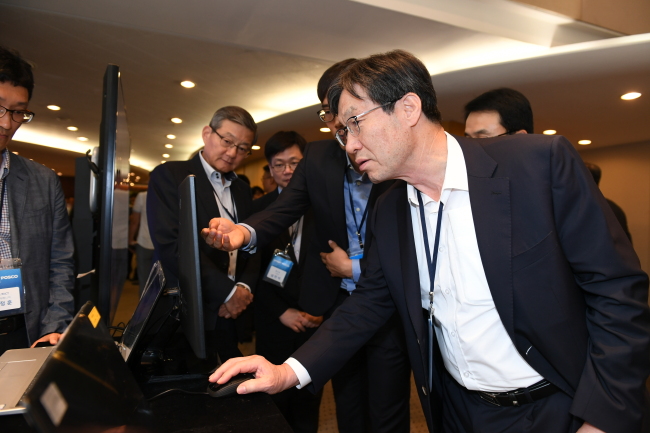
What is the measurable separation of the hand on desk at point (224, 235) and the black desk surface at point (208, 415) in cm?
54

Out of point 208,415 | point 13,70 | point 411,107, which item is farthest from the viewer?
point 13,70

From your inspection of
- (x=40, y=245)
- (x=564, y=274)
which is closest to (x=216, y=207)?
(x=40, y=245)

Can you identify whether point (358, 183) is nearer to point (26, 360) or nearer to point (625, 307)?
point (625, 307)

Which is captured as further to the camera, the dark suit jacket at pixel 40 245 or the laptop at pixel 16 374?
the dark suit jacket at pixel 40 245

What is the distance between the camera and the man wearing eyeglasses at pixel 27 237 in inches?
62.3

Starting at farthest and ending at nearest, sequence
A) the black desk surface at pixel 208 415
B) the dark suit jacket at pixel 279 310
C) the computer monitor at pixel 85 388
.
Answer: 1. the dark suit jacket at pixel 279 310
2. the black desk surface at pixel 208 415
3. the computer monitor at pixel 85 388

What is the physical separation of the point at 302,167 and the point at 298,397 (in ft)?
3.80

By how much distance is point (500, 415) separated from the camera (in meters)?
1.17

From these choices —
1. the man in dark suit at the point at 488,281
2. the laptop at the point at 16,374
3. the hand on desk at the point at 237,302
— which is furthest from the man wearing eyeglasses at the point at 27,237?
the man in dark suit at the point at 488,281

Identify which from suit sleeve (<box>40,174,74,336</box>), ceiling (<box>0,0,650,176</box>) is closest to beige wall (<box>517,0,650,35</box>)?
ceiling (<box>0,0,650,176</box>)

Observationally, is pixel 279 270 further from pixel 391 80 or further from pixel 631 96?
pixel 631 96

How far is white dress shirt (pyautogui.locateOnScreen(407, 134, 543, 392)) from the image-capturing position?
1.11m

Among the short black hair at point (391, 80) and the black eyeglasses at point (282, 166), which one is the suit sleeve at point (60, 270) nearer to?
the black eyeglasses at point (282, 166)

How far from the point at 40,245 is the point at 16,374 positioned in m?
0.78
